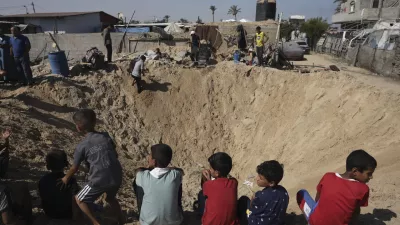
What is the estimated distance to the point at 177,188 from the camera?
3387mm

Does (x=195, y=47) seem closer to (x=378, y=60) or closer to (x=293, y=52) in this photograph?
Result: (x=293, y=52)

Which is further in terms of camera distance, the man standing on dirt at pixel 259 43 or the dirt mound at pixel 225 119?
the man standing on dirt at pixel 259 43

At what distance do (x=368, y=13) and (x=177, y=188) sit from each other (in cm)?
Result: 2931

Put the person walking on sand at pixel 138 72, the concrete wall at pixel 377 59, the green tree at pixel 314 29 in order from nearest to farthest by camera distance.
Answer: the person walking on sand at pixel 138 72, the concrete wall at pixel 377 59, the green tree at pixel 314 29

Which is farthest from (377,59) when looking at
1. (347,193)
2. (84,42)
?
(84,42)

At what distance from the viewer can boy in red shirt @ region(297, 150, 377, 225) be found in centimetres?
300

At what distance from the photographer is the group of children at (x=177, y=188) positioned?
3.07m

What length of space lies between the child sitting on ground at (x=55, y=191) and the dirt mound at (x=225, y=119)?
4.23 feet

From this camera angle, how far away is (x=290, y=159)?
8.21m

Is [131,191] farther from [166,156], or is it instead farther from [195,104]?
[195,104]

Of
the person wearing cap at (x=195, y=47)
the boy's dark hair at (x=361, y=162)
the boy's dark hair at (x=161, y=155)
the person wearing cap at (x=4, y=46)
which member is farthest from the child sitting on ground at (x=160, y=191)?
the person wearing cap at (x=195, y=47)

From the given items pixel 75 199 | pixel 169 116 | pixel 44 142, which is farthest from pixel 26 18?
pixel 75 199

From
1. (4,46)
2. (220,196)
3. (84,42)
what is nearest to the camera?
(220,196)

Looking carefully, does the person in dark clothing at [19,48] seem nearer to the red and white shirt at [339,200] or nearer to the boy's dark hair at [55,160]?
the boy's dark hair at [55,160]
